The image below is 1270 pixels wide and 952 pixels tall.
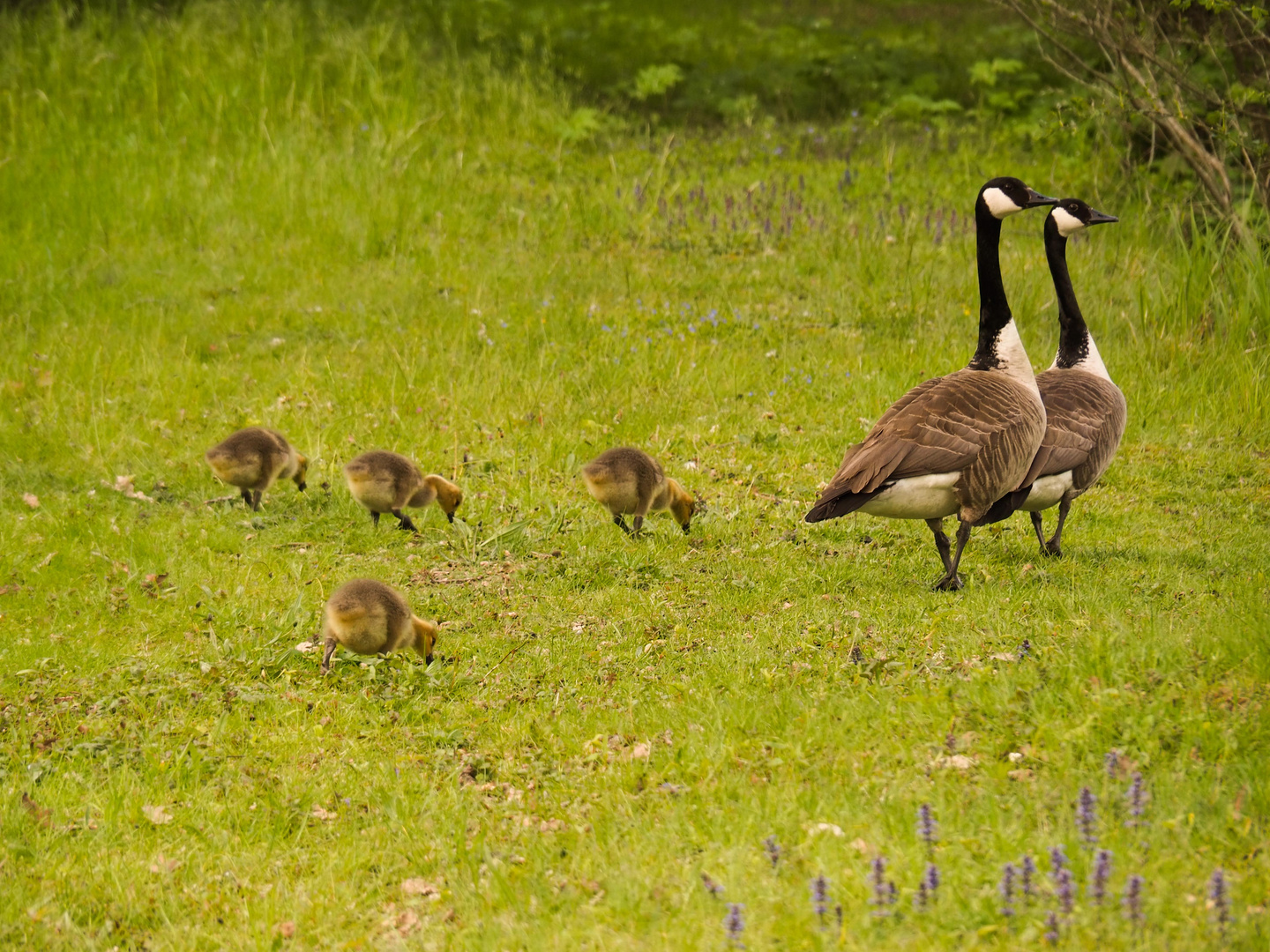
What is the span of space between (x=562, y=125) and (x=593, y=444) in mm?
9192

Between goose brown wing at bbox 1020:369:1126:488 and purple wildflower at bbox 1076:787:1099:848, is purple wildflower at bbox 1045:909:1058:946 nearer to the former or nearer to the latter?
purple wildflower at bbox 1076:787:1099:848

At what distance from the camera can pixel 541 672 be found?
6.27 m

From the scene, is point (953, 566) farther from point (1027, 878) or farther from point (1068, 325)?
point (1027, 878)

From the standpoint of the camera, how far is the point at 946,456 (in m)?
6.56

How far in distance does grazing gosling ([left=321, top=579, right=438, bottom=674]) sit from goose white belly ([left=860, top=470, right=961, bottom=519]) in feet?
8.34

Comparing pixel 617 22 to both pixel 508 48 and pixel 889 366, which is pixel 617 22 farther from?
pixel 889 366

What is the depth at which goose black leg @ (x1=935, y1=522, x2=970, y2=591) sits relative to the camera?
686 centimetres

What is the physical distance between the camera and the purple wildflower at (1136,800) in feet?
12.8

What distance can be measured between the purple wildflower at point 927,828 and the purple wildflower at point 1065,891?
0.46 m

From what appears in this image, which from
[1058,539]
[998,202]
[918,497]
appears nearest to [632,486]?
[918,497]

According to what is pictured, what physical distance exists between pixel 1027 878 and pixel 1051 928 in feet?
0.56

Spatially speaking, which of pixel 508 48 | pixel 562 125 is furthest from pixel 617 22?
pixel 562 125

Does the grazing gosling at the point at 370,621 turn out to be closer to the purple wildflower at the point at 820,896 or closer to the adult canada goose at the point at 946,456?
the adult canada goose at the point at 946,456

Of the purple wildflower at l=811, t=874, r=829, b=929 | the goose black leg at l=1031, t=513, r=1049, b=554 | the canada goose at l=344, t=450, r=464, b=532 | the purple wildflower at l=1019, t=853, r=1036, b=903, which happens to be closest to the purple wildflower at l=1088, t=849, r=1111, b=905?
the purple wildflower at l=1019, t=853, r=1036, b=903
